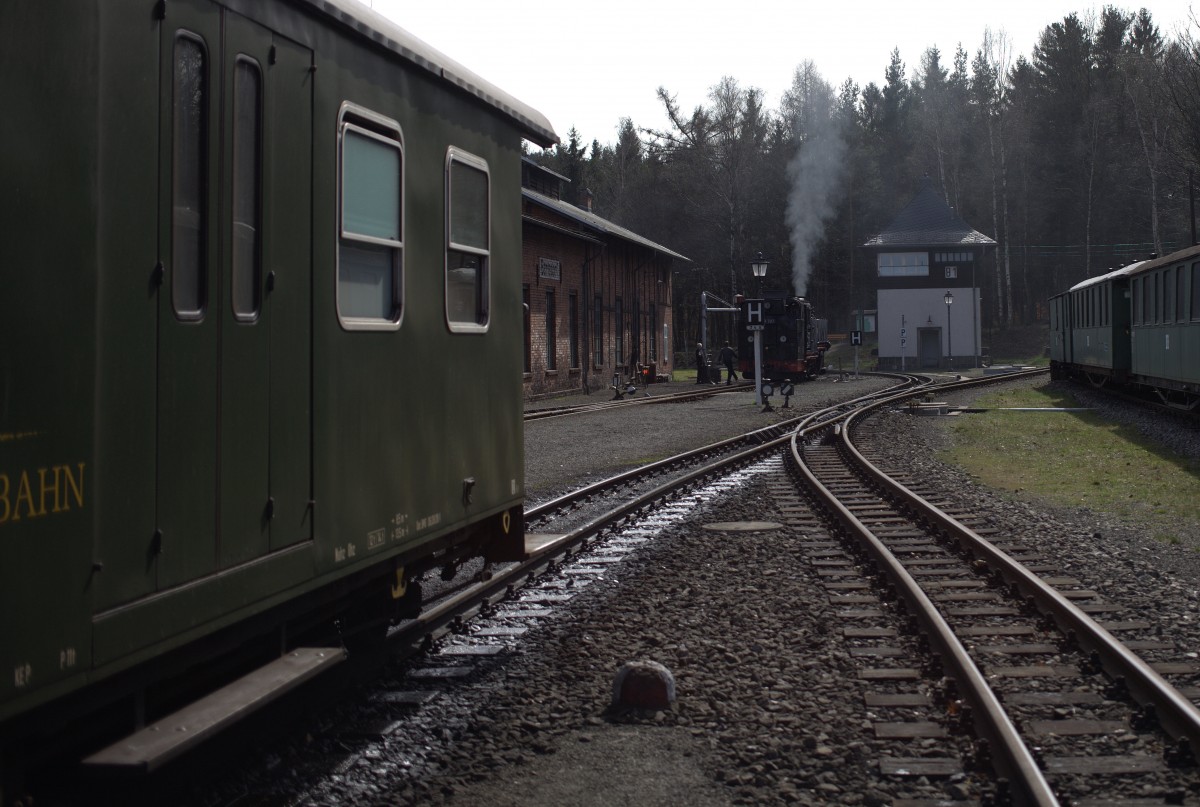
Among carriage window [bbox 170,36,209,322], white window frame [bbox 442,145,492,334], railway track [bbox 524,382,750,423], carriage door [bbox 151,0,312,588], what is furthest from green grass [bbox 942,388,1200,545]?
carriage window [bbox 170,36,209,322]

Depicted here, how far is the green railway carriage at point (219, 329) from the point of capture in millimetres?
2879

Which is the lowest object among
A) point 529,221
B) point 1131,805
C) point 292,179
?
point 1131,805

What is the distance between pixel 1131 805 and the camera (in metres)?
4.06

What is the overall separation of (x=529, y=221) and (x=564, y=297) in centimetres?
487

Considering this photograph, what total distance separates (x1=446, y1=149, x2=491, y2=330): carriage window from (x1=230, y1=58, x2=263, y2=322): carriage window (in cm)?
161

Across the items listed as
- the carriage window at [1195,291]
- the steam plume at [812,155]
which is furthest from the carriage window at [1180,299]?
the steam plume at [812,155]

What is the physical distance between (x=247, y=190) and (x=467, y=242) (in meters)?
1.99

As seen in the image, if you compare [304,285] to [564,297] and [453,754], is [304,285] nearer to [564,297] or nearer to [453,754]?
[453,754]

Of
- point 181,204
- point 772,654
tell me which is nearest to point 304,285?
point 181,204

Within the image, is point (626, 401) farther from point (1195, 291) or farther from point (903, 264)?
point (903, 264)

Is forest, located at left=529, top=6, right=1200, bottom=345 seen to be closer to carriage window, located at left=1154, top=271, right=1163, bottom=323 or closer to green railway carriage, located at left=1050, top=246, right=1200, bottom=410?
green railway carriage, located at left=1050, top=246, right=1200, bottom=410

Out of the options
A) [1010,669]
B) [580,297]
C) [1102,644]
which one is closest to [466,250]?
Answer: [1010,669]

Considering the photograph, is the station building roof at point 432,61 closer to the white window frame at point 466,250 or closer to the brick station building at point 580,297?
the white window frame at point 466,250

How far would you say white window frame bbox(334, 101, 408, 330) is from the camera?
14.8ft
